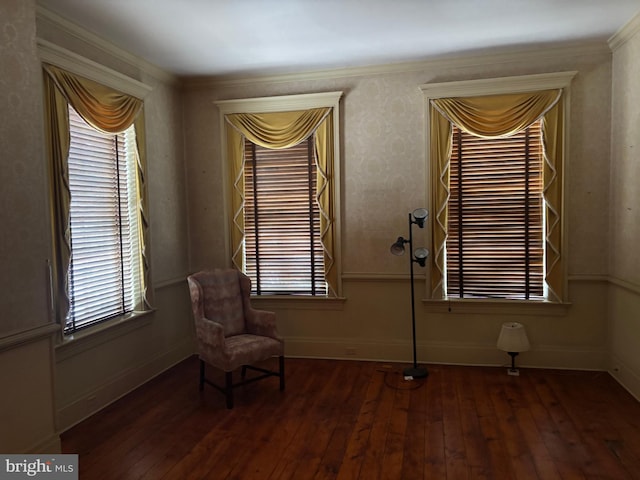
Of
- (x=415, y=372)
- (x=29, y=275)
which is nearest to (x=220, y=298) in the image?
(x=29, y=275)

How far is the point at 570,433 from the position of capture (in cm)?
302

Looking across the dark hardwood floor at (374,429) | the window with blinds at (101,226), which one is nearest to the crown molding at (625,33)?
the dark hardwood floor at (374,429)

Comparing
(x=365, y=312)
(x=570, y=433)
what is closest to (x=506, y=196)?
(x=365, y=312)

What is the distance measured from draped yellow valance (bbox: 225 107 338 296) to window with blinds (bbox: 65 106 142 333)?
42.0 inches

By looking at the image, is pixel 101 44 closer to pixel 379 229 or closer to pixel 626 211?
pixel 379 229

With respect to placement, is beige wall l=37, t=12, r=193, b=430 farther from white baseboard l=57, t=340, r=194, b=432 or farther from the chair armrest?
the chair armrest

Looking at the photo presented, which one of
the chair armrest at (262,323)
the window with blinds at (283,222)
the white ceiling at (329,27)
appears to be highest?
the white ceiling at (329,27)

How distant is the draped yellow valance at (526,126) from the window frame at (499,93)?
0.03 metres

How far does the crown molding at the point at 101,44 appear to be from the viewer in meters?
3.08

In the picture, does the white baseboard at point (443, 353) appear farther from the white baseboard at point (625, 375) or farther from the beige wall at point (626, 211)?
the beige wall at point (626, 211)

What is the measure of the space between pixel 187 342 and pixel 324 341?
1.43m

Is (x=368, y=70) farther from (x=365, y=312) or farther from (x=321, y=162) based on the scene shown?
(x=365, y=312)

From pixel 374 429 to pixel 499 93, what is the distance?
3.02 m

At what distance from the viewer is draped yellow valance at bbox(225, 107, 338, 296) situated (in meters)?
4.48
